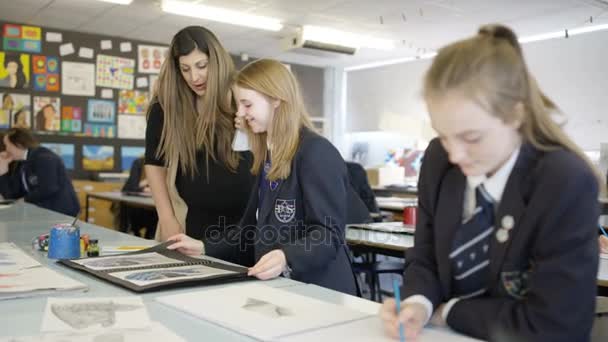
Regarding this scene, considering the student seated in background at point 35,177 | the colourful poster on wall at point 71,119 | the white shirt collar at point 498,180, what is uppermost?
the colourful poster on wall at point 71,119

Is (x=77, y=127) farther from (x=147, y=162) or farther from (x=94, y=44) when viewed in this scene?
(x=147, y=162)

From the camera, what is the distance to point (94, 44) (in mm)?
6637

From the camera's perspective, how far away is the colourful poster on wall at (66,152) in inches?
254

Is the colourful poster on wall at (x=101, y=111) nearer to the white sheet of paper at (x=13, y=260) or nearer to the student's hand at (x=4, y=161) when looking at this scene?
the student's hand at (x=4, y=161)

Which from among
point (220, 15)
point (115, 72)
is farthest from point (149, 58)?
point (220, 15)

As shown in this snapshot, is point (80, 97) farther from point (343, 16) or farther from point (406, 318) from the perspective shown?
point (406, 318)

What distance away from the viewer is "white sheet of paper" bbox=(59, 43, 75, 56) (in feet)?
21.1

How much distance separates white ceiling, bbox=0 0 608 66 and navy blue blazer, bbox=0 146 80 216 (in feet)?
5.82

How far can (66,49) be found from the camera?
6.47m

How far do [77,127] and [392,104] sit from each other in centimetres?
394

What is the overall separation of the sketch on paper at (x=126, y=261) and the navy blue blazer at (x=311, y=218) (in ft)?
0.80

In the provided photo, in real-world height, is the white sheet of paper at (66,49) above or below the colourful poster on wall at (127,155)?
above

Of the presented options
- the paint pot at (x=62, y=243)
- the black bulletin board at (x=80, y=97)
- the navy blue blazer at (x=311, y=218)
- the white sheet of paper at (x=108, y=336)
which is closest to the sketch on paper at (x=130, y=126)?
the black bulletin board at (x=80, y=97)

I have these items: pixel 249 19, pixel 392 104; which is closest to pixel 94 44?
pixel 249 19
